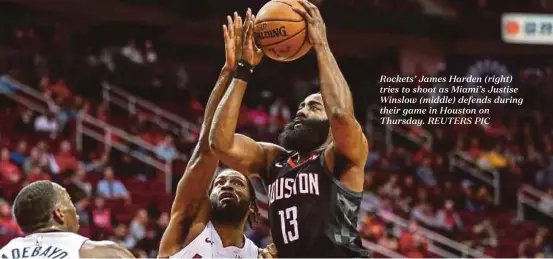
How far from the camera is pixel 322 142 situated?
4.11 meters

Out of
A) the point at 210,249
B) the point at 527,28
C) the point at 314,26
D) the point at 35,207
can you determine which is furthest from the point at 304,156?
the point at 527,28

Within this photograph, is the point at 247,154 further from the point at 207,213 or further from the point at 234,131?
the point at 207,213

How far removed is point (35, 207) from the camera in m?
3.56

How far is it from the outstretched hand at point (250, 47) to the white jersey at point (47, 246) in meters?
1.16

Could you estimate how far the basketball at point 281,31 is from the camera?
4004 mm

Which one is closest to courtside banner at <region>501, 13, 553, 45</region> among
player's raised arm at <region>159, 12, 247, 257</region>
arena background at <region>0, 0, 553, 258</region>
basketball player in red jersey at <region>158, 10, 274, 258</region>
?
arena background at <region>0, 0, 553, 258</region>

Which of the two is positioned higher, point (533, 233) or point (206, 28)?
point (206, 28)

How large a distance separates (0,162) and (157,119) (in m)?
3.83

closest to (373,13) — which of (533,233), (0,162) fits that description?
(533,233)

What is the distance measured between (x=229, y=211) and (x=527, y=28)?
13732 mm

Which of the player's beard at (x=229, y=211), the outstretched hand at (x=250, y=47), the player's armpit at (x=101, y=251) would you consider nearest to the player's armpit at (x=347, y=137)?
the outstretched hand at (x=250, y=47)

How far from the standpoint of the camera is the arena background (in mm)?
11062

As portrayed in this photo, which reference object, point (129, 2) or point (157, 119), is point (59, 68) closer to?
point (157, 119)

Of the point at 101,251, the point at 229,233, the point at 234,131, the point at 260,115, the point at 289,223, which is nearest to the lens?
the point at 101,251
